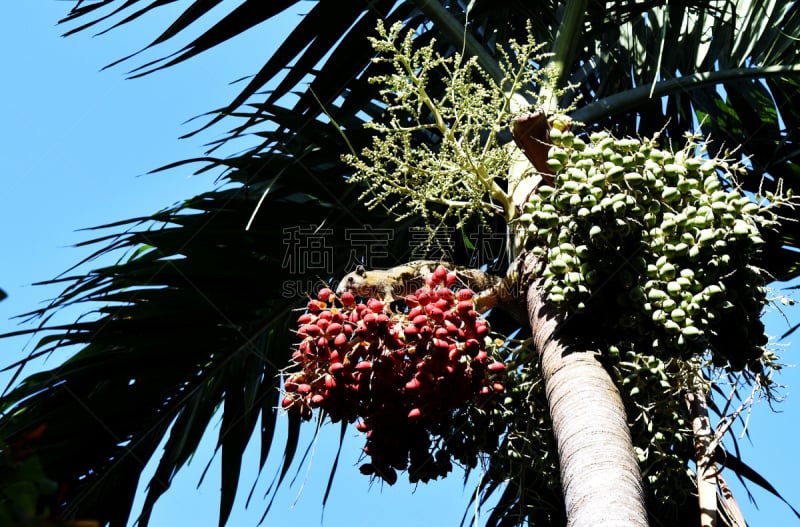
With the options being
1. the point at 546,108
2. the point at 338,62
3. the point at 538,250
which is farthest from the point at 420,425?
the point at 338,62

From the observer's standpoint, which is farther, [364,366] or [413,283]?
[413,283]

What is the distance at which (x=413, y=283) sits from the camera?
2.29 metres

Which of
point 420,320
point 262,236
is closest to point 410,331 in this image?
point 420,320

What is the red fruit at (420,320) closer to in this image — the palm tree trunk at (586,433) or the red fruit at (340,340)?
the red fruit at (340,340)

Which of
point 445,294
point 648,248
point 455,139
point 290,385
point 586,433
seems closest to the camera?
point 586,433

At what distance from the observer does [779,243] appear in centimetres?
340

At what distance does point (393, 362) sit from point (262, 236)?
122cm

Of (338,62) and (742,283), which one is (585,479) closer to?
(742,283)

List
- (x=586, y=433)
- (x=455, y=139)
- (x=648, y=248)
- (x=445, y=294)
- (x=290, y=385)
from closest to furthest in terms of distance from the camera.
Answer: (x=586, y=433), (x=648, y=248), (x=445, y=294), (x=290, y=385), (x=455, y=139)

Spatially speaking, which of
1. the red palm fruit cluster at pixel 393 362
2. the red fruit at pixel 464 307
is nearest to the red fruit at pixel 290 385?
the red palm fruit cluster at pixel 393 362

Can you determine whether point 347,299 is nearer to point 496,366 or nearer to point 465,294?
point 465,294

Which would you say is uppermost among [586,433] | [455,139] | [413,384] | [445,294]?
[455,139]

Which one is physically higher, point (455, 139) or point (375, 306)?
point (455, 139)

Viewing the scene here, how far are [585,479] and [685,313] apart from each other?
47 centimetres
